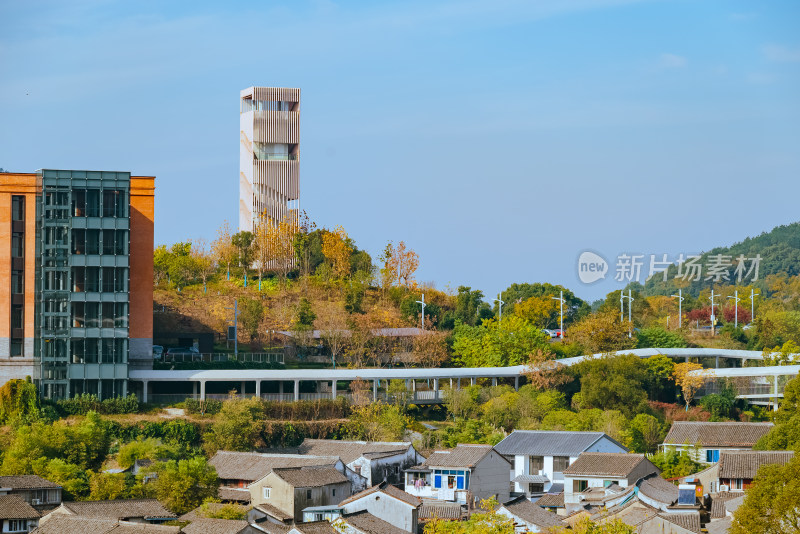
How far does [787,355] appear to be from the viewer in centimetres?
7838

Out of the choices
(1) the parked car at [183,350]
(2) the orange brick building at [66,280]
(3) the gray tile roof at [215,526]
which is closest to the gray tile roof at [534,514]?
(3) the gray tile roof at [215,526]

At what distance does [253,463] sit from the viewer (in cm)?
5753

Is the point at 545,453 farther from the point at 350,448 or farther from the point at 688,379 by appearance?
the point at 688,379

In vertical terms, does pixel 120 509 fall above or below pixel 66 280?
below

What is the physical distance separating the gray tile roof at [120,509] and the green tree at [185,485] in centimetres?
92

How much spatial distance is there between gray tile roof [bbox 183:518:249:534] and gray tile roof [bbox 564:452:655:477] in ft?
53.7

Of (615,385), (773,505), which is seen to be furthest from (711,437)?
(773,505)

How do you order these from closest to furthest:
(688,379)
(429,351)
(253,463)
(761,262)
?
1. (253,463)
2. (688,379)
3. (429,351)
4. (761,262)

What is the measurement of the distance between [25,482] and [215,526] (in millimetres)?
10119

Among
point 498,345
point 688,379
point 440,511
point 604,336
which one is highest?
point 604,336

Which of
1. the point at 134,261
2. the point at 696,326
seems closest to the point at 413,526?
the point at 134,261

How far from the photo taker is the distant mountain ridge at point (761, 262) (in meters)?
160

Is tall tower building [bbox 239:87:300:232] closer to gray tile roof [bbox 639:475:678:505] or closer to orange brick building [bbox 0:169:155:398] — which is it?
orange brick building [bbox 0:169:155:398]

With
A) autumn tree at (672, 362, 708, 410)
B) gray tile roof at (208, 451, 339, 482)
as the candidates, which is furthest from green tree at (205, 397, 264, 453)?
autumn tree at (672, 362, 708, 410)
